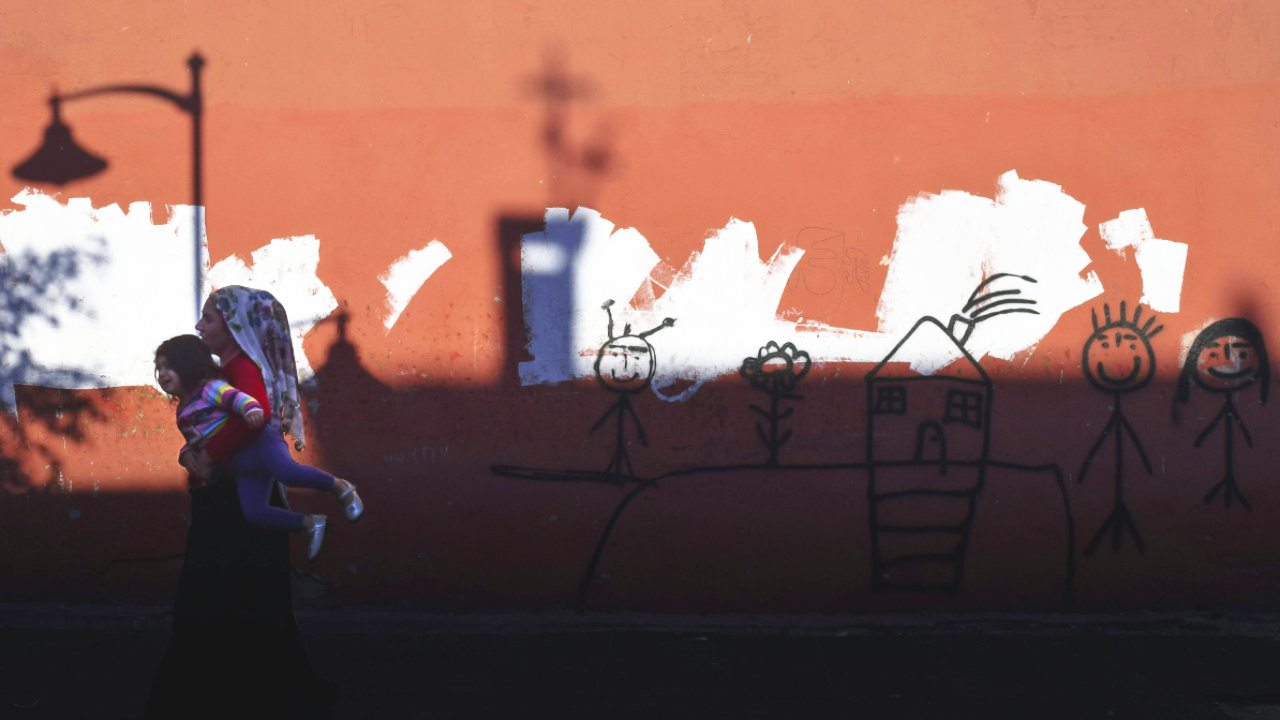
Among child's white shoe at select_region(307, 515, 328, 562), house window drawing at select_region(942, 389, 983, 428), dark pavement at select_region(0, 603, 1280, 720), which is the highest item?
house window drawing at select_region(942, 389, 983, 428)

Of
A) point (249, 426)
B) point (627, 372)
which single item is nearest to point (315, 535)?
point (249, 426)

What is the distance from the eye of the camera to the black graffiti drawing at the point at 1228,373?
5082 mm

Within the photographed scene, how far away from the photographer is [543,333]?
17.0ft

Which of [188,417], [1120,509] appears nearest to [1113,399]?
[1120,509]

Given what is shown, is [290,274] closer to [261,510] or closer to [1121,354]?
[261,510]

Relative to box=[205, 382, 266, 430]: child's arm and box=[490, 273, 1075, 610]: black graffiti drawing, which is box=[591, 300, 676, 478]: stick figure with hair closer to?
box=[490, 273, 1075, 610]: black graffiti drawing

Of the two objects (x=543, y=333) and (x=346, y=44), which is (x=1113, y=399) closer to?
(x=543, y=333)

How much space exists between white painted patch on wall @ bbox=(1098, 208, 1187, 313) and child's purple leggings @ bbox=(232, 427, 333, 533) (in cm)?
408

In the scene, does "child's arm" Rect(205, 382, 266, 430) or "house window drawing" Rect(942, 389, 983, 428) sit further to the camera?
"house window drawing" Rect(942, 389, 983, 428)

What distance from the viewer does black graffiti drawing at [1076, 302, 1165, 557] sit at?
16.7 ft

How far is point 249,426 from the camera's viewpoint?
3.40m

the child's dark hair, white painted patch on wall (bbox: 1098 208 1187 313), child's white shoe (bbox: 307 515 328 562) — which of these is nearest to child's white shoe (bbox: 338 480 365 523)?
child's white shoe (bbox: 307 515 328 562)

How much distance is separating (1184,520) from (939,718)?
2108 mm

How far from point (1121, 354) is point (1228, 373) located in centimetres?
57
